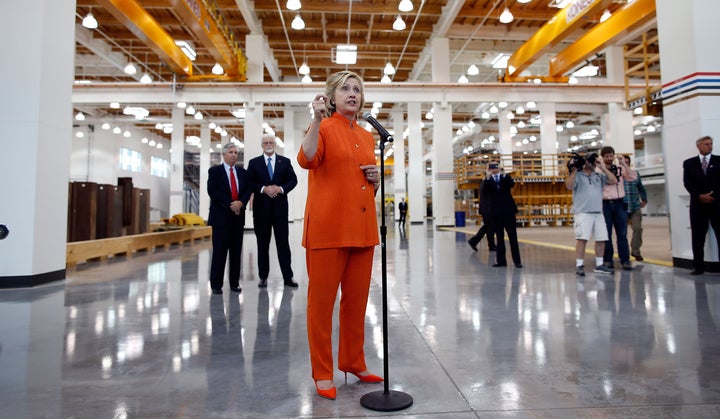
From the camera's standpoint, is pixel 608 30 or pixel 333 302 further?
pixel 608 30

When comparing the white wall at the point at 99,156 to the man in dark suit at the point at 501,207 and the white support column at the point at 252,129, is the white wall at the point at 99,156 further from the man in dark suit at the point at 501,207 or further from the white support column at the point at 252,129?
the man in dark suit at the point at 501,207

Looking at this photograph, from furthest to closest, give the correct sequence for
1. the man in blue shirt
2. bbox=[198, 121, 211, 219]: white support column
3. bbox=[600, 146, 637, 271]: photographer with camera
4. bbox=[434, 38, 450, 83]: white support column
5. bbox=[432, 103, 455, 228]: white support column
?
bbox=[198, 121, 211, 219]: white support column < bbox=[432, 103, 455, 228]: white support column < bbox=[434, 38, 450, 83]: white support column < the man in blue shirt < bbox=[600, 146, 637, 271]: photographer with camera

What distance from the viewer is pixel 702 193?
4.94m

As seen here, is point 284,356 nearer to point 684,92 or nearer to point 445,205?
point 684,92

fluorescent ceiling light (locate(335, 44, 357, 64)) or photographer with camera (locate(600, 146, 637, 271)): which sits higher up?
fluorescent ceiling light (locate(335, 44, 357, 64))

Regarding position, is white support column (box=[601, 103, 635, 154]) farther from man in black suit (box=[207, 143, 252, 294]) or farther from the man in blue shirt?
man in black suit (box=[207, 143, 252, 294])

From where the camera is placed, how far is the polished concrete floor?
5.88ft

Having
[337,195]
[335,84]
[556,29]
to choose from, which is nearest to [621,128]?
[556,29]

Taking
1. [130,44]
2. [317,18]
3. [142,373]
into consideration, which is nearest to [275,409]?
[142,373]

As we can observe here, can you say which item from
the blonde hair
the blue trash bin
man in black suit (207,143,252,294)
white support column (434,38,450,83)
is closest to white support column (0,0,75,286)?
man in black suit (207,143,252,294)

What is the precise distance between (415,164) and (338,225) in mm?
21069

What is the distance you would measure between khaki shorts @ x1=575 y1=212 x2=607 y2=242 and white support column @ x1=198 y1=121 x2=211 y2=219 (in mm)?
24591

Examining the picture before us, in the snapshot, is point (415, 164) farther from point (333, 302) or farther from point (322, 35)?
point (333, 302)

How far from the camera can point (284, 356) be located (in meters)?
2.44
